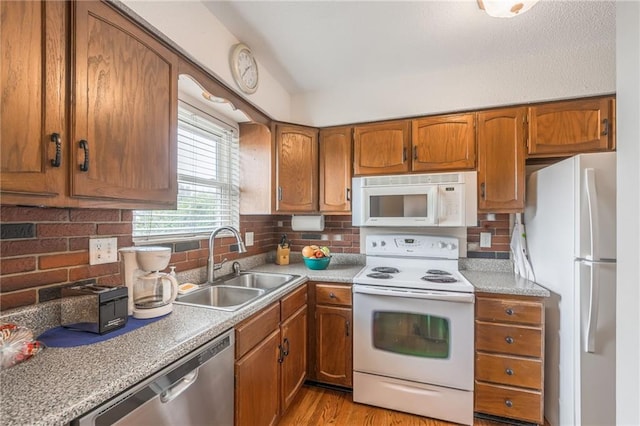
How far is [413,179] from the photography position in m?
2.18

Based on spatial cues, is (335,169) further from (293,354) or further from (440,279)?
(293,354)

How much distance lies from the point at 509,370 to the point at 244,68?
8.50 feet

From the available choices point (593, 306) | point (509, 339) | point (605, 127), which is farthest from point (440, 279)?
point (605, 127)

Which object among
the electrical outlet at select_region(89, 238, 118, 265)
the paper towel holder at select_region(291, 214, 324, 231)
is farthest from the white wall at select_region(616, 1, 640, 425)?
the paper towel holder at select_region(291, 214, 324, 231)

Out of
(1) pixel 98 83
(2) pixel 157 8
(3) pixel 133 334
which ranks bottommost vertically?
(3) pixel 133 334

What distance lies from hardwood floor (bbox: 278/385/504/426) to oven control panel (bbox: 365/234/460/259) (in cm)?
114

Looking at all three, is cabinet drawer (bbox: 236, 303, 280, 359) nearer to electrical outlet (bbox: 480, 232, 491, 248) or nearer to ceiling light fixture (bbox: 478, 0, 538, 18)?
electrical outlet (bbox: 480, 232, 491, 248)

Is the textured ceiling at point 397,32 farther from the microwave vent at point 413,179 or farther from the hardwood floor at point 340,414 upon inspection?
A: the hardwood floor at point 340,414

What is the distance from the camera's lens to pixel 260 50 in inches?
74.4

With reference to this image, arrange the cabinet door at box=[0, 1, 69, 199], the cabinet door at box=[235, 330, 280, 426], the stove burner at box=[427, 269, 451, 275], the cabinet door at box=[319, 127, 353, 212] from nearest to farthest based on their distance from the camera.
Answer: the cabinet door at box=[0, 1, 69, 199] < the cabinet door at box=[235, 330, 280, 426] < the stove burner at box=[427, 269, 451, 275] < the cabinet door at box=[319, 127, 353, 212]

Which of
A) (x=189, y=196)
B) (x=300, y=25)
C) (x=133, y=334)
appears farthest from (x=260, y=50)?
(x=133, y=334)

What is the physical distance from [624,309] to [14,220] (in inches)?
71.0

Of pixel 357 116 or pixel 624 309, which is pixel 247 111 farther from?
pixel 624 309

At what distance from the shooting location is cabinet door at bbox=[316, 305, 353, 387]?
6.65 ft
